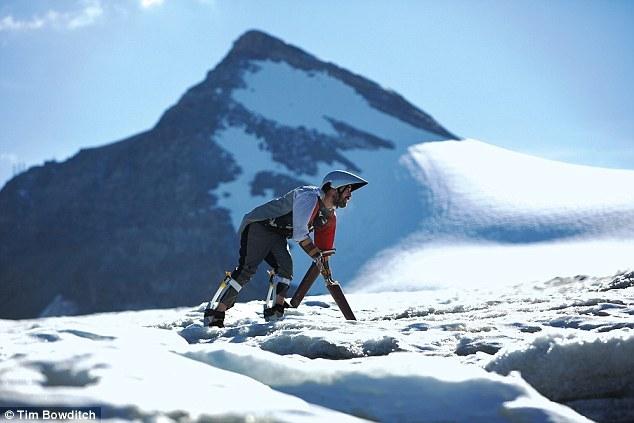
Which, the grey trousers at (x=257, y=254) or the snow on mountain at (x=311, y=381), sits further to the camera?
the grey trousers at (x=257, y=254)

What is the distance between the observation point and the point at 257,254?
30.2ft

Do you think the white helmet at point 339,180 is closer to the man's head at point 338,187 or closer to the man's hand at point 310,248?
the man's head at point 338,187

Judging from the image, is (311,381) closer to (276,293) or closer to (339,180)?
(339,180)

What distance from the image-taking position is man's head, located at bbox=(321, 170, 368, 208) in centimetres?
902

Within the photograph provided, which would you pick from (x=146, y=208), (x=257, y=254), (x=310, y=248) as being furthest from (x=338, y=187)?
(x=146, y=208)

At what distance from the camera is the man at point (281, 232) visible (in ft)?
29.0

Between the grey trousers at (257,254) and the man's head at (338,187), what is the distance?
0.88m

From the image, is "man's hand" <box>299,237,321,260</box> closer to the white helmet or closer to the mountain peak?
the white helmet

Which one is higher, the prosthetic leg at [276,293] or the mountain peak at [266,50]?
the mountain peak at [266,50]

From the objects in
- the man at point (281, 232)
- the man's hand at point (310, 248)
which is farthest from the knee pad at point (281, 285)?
the man's hand at point (310, 248)

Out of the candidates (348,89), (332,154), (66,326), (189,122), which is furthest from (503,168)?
(66,326)

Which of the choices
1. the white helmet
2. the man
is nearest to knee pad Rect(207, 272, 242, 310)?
the man

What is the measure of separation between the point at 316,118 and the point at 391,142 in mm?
10387

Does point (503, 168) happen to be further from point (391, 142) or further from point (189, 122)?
point (189, 122)
